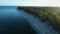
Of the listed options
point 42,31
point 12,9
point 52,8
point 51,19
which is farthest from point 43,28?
point 12,9

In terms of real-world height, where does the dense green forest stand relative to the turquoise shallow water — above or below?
above

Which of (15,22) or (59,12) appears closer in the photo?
(15,22)

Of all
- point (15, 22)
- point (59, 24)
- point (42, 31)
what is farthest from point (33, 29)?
point (59, 24)

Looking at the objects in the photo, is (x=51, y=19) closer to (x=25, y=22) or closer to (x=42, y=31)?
(x=42, y=31)

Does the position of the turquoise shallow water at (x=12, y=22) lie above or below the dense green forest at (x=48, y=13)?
below

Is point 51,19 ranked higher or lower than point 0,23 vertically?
higher

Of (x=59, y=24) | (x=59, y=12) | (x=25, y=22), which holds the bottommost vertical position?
(x=25, y=22)

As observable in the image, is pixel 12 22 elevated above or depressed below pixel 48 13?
below
